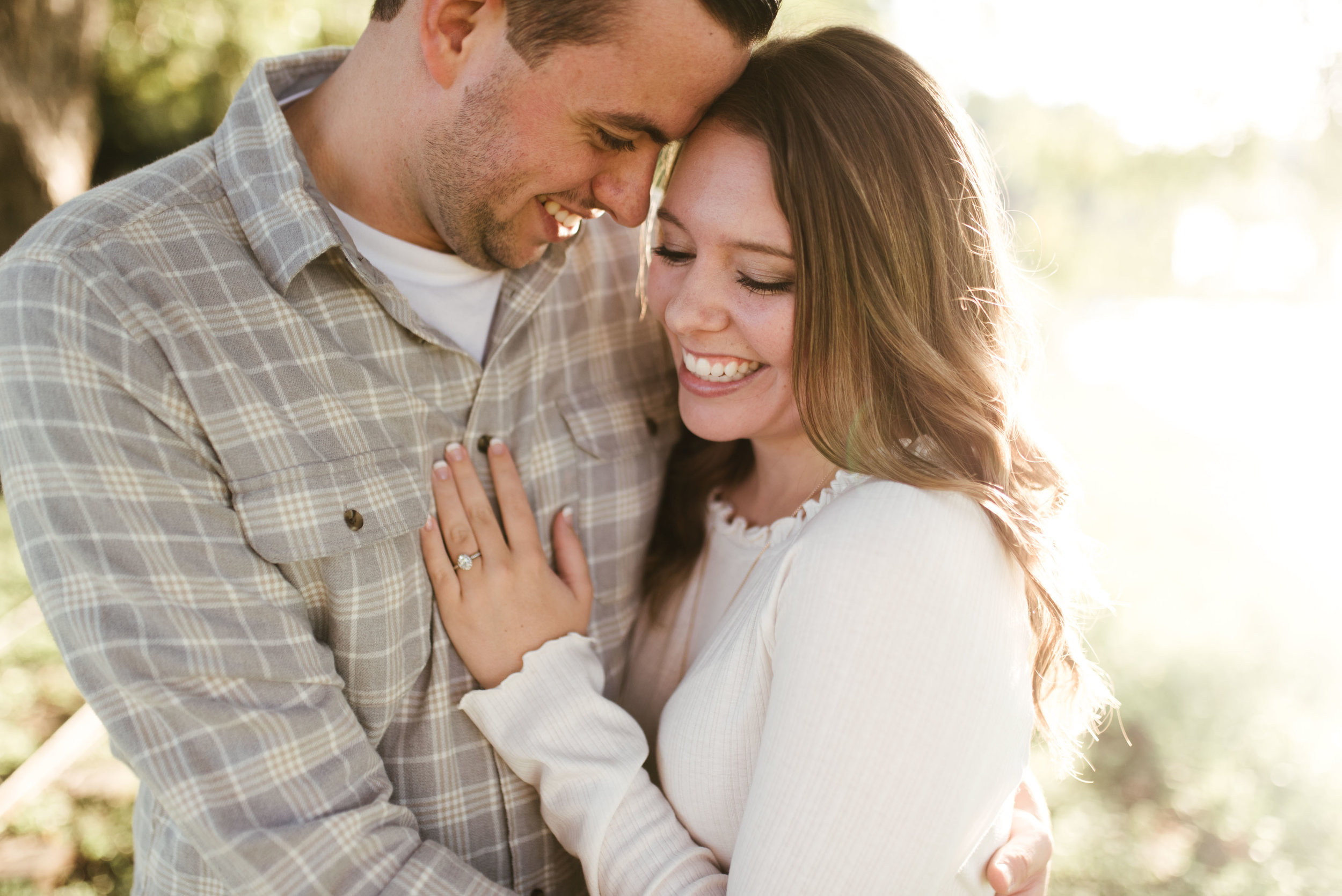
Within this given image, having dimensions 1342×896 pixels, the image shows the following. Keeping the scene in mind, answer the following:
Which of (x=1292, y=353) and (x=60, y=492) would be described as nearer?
(x=60, y=492)

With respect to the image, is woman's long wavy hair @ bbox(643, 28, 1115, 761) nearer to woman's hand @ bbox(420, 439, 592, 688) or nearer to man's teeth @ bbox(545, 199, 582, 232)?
man's teeth @ bbox(545, 199, 582, 232)

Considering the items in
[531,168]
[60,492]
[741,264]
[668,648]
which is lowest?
[668,648]

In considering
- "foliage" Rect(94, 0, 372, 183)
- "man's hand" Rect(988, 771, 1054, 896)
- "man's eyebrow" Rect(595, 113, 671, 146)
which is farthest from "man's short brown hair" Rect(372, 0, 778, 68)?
"foliage" Rect(94, 0, 372, 183)

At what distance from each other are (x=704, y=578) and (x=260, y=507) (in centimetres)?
98

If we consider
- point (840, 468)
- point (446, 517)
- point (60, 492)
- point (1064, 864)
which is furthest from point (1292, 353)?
point (60, 492)

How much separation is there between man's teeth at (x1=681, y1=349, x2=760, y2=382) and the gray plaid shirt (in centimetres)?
34

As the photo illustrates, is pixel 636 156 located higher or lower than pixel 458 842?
higher

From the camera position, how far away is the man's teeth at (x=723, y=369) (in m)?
1.91

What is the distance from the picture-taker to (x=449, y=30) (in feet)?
5.85

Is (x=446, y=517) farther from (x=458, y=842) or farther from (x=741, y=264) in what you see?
(x=741, y=264)

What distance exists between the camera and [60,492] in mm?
1381

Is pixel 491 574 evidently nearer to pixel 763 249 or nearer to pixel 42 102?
pixel 763 249

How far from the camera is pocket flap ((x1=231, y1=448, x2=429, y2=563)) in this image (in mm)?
1554

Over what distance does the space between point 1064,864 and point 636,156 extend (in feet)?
10.0
